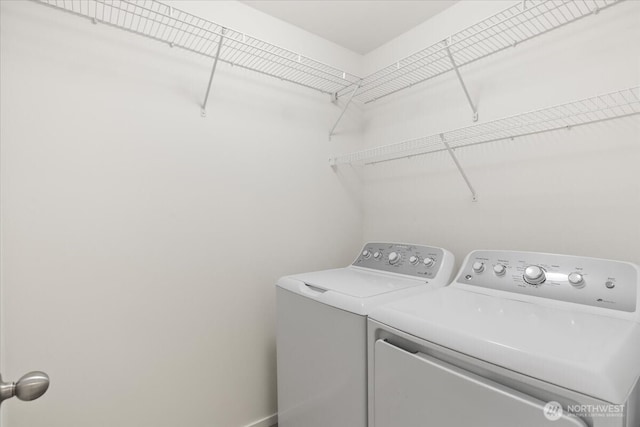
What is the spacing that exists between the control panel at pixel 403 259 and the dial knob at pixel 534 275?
1.18 ft

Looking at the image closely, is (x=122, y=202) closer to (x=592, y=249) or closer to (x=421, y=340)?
(x=421, y=340)

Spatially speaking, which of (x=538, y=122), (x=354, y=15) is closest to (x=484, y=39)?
(x=538, y=122)

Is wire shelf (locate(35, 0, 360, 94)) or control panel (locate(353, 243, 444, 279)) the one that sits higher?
wire shelf (locate(35, 0, 360, 94))

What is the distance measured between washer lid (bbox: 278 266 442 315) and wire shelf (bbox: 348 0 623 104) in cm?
106

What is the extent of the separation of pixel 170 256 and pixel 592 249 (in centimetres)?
179

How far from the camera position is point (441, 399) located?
859mm

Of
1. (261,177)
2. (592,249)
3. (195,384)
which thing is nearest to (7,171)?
(261,177)

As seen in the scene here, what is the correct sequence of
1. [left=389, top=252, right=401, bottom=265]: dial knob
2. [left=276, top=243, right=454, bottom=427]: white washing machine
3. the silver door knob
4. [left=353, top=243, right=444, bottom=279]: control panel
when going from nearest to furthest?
the silver door knob
[left=276, top=243, right=454, bottom=427]: white washing machine
[left=353, top=243, right=444, bottom=279]: control panel
[left=389, top=252, right=401, bottom=265]: dial knob

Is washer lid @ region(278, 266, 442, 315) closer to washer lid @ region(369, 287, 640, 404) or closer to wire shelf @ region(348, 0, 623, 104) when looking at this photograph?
washer lid @ region(369, 287, 640, 404)

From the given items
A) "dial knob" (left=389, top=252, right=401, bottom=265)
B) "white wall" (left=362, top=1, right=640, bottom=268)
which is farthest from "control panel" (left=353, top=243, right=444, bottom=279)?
"white wall" (left=362, top=1, right=640, bottom=268)

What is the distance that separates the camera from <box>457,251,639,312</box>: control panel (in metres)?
1.00

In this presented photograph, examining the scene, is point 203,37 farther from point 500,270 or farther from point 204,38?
point 500,270

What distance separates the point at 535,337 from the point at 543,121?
→ 3.18 feet

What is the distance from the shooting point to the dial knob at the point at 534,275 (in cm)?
114
